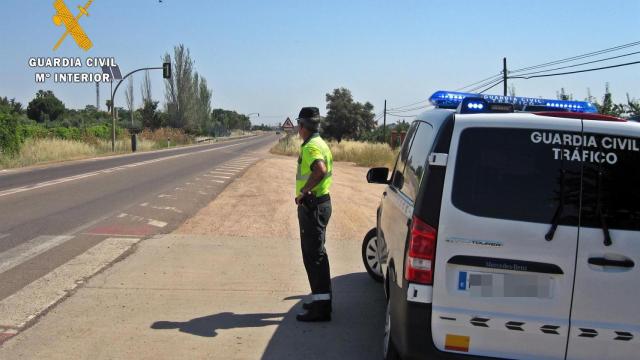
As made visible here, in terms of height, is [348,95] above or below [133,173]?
above

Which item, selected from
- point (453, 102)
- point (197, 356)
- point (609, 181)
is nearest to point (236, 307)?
point (197, 356)

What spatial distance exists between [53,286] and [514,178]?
15.9 ft

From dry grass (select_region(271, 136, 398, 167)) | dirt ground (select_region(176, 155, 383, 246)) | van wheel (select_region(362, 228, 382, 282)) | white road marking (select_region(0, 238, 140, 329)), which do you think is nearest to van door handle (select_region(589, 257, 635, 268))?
van wheel (select_region(362, 228, 382, 282))

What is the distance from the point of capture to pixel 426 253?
3037mm

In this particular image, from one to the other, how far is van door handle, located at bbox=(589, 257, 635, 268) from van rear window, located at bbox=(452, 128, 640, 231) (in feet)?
0.56

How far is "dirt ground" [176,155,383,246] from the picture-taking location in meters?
9.19

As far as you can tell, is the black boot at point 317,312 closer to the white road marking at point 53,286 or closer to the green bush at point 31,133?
the white road marking at point 53,286

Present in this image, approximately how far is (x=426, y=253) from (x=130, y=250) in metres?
5.59

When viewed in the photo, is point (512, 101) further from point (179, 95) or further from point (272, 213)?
point (179, 95)

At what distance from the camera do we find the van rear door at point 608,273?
289cm

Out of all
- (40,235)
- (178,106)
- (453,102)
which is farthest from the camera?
(178,106)

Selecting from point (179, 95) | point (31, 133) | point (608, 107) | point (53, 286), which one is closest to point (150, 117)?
point (179, 95)

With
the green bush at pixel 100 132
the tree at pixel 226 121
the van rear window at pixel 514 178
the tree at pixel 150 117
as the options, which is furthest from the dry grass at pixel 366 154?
the tree at pixel 226 121

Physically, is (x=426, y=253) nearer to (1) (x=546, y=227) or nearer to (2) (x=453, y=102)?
(1) (x=546, y=227)
